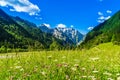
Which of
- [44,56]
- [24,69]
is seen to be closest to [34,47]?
[44,56]

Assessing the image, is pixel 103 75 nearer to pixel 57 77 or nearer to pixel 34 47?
pixel 57 77

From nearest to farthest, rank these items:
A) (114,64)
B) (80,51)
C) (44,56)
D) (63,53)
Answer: (114,64)
(44,56)
(63,53)
(80,51)

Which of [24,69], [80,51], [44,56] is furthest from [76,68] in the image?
[80,51]

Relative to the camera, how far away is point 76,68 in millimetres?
9289

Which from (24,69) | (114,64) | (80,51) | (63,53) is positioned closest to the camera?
(24,69)

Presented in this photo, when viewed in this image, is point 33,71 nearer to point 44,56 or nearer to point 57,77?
point 57,77

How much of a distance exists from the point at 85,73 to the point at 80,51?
6373 millimetres

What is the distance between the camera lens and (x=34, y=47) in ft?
A: 38.5

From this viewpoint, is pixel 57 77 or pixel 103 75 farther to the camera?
pixel 103 75

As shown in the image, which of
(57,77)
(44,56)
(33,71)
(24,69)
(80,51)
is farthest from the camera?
(80,51)

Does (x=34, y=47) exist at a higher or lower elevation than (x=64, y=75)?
higher

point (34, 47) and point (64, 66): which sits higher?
point (34, 47)

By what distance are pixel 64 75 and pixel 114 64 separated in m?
3.68

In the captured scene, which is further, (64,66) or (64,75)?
(64,66)
